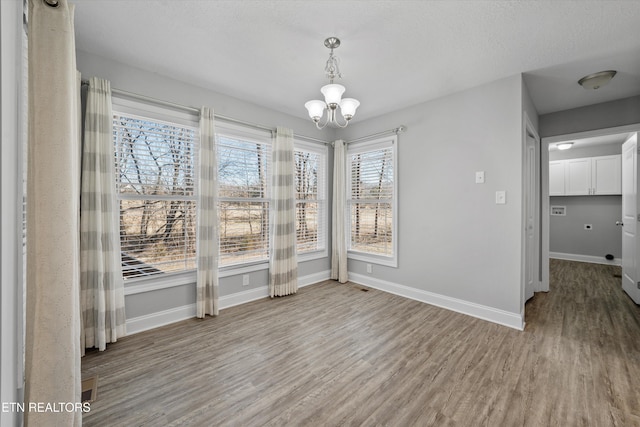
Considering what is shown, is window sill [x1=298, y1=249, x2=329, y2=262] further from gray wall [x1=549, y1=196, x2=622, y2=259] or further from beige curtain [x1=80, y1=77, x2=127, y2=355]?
gray wall [x1=549, y1=196, x2=622, y2=259]

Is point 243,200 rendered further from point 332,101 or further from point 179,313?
point 332,101

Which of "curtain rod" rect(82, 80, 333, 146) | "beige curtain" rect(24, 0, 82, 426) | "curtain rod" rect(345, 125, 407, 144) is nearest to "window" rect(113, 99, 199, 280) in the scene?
"curtain rod" rect(82, 80, 333, 146)

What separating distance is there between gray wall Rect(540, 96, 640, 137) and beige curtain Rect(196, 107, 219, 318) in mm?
4597

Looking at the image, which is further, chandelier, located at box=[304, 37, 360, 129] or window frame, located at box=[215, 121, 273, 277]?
window frame, located at box=[215, 121, 273, 277]

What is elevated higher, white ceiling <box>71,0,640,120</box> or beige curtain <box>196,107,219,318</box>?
white ceiling <box>71,0,640,120</box>

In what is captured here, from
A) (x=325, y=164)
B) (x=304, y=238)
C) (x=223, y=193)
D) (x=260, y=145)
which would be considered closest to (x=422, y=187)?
(x=325, y=164)

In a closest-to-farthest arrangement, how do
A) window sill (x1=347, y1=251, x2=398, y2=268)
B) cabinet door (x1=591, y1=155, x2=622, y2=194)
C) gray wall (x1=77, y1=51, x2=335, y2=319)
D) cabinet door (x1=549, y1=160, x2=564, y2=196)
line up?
gray wall (x1=77, y1=51, x2=335, y2=319) → window sill (x1=347, y1=251, x2=398, y2=268) → cabinet door (x1=591, y1=155, x2=622, y2=194) → cabinet door (x1=549, y1=160, x2=564, y2=196)

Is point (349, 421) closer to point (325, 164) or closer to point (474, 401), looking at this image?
point (474, 401)

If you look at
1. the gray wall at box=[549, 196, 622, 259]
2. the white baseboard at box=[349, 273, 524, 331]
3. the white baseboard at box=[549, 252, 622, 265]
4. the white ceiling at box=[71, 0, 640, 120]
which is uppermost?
the white ceiling at box=[71, 0, 640, 120]

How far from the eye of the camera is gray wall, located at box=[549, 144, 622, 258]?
17.5ft

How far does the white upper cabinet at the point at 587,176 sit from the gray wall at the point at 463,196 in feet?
14.9

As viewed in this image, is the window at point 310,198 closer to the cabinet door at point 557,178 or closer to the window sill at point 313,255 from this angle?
the window sill at point 313,255

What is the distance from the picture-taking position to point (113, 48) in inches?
87.8

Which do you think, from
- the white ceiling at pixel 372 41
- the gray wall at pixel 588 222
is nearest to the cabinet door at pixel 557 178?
the gray wall at pixel 588 222
